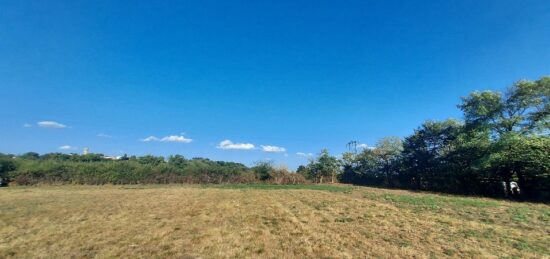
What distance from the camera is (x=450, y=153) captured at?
968 inches

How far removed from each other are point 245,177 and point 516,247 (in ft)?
99.1

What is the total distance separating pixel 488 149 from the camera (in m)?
18.0

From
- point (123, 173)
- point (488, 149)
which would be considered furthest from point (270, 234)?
point (123, 173)

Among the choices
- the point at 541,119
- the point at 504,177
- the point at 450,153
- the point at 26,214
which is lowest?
the point at 26,214

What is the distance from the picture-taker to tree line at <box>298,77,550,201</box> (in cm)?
1650

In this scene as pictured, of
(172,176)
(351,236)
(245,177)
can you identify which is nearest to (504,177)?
(351,236)

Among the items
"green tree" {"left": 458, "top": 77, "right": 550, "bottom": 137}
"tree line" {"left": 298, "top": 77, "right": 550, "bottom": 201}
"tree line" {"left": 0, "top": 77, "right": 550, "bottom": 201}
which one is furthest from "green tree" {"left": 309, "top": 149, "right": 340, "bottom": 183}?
"green tree" {"left": 458, "top": 77, "right": 550, "bottom": 137}

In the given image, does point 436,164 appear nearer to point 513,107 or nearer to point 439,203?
point 513,107

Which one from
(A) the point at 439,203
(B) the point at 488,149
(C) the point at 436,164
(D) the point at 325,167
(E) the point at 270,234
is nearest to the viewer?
(E) the point at 270,234

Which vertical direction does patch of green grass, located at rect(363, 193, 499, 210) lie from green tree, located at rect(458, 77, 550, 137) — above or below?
below

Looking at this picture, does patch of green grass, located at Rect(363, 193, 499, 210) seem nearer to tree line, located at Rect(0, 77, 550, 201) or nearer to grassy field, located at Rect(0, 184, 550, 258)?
grassy field, located at Rect(0, 184, 550, 258)

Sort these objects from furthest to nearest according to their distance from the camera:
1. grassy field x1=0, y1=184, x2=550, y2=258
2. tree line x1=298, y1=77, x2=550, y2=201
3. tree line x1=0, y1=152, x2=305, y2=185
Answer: tree line x1=0, y1=152, x2=305, y2=185, tree line x1=298, y1=77, x2=550, y2=201, grassy field x1=0, y1=184, x2=550, y2=258

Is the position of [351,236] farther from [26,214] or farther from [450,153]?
[450,153]

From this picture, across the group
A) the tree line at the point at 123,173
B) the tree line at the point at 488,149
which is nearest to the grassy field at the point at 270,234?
the tree line at the point at 488,149
